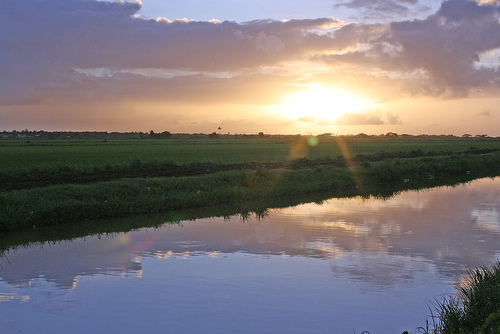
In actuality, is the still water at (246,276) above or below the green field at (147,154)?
below

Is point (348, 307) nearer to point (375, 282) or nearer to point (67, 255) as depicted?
point (375, 282)

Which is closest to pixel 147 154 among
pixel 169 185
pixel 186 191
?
pixel 169 185

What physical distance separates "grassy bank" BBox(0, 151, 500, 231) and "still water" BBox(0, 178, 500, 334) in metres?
1.71

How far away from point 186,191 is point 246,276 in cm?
822

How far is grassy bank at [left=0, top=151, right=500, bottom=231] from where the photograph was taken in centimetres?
1206

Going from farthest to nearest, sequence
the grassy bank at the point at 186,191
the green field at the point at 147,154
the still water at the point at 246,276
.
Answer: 1. the green field at the point at 147,154
2. the grassy bank at the point at 186,191
3. the still water at the point at 246,276

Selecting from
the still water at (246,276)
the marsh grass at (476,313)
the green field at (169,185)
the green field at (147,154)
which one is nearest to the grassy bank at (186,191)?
the green field at (169,185)

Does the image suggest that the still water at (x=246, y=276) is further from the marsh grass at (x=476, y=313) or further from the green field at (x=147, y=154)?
the green field at (x=147, y=154)

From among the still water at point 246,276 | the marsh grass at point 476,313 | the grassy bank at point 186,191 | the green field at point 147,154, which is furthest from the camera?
the green field at point 147,154

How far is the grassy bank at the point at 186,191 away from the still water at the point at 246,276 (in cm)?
171

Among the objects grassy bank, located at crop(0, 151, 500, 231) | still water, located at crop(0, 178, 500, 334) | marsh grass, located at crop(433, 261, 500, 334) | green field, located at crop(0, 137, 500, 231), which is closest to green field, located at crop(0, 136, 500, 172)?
green field, located at crop(0, 137, 500, 231)

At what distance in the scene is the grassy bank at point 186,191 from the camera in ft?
39.6

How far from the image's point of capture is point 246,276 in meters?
8.00

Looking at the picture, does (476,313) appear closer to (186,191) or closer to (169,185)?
(186,191)
